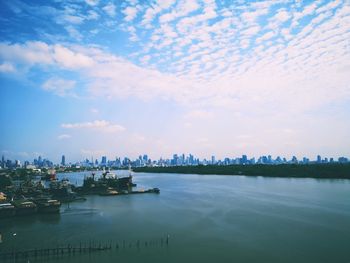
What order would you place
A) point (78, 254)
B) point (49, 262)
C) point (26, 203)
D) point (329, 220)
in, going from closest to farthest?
point (49, 262), point (78, 254), point (329, 220), point (26, 203)

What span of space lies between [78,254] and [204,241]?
26.3 ft

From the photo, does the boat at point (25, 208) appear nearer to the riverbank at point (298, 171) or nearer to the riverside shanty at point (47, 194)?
the riverside shanty at point (47, 194)

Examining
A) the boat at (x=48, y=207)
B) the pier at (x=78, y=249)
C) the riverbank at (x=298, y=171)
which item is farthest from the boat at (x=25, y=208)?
the riverbank at (x=298, y=171)

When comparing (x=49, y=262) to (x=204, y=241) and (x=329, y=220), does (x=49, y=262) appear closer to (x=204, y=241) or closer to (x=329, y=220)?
(x=204, y=241)

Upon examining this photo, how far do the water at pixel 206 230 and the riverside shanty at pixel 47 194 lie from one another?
1509 mm

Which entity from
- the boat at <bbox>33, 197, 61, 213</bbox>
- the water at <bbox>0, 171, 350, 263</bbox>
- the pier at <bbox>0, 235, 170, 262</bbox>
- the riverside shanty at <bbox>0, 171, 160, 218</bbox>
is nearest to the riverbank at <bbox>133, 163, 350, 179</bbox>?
the water at <bbox>0, 171, 350, 263</bbox>

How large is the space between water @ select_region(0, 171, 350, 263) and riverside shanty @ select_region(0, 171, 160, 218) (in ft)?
4.95

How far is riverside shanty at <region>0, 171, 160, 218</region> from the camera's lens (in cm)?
3036

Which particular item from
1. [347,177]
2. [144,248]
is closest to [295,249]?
[144,248]

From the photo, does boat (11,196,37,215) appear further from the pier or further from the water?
the pier

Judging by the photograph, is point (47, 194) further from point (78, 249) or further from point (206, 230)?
point (206, 230)

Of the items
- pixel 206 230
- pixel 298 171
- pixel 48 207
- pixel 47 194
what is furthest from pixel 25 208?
pixel 298 171

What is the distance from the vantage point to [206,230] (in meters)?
23.2

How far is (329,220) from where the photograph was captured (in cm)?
2578
